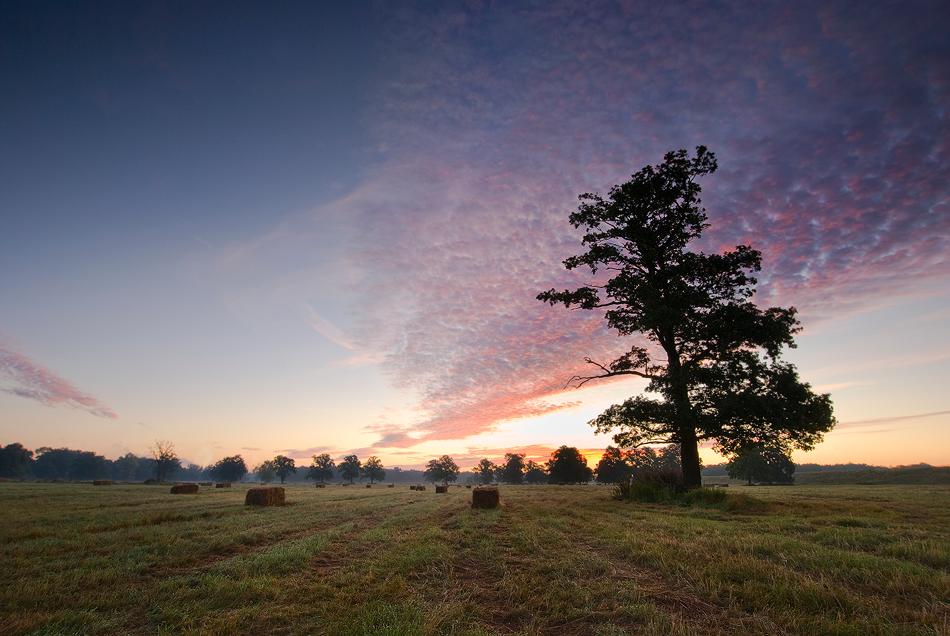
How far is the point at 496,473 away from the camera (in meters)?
129

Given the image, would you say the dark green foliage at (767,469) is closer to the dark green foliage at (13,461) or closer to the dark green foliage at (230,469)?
the dark green foliage at (230,469)

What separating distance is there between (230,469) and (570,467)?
4401 inches

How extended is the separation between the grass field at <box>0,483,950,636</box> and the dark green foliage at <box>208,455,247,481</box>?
146206 mm

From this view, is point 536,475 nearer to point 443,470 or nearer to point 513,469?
point 513,469

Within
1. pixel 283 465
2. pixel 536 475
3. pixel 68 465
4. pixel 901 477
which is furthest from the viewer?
pixel 68 465

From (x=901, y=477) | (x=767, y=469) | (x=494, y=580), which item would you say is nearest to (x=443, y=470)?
(x=767, y=469)

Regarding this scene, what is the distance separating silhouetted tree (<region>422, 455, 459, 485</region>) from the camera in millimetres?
125812

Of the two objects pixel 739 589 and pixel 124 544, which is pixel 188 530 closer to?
pixel 124 544

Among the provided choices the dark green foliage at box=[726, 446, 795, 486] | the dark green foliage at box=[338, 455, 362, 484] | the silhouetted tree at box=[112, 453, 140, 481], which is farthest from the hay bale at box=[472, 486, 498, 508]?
the silhouetted tree at box=[112, 453, 140, 481]

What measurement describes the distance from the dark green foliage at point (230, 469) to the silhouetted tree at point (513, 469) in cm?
8925

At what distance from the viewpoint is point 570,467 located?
10031 centimetres

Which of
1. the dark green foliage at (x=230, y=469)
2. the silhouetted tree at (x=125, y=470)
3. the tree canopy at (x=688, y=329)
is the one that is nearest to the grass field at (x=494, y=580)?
the tree canopy at (x=688, y=329)

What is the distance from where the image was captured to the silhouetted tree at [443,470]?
126m

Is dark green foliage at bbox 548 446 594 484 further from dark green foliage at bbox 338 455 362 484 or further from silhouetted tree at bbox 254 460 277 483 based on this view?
silhouetted tree at bbox 254 460 277 483
